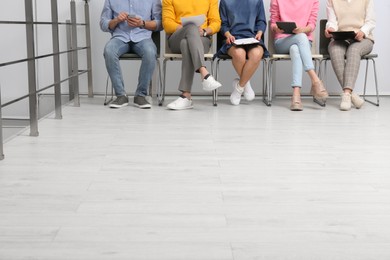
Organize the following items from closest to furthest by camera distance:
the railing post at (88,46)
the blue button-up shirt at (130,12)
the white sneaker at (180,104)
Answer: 1. the white sneaker at (180,104)
2. the blue button-up shirt at (130,12)
3. the railing post at (88,46)

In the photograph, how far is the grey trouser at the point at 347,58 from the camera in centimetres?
452

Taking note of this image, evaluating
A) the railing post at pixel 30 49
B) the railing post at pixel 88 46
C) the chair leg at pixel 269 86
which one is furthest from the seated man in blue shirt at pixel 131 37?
the railing post at pixel 30 49

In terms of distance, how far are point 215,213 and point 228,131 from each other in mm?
1612

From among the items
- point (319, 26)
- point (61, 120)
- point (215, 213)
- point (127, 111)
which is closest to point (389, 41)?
point (319, 26)

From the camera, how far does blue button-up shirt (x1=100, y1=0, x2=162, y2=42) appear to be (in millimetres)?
4590

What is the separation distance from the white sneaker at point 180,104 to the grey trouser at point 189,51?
3.0 inches

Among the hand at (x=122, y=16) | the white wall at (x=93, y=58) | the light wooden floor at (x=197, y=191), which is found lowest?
the light wooden floor at (x=197, y=191)

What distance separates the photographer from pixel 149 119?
3.95 meters

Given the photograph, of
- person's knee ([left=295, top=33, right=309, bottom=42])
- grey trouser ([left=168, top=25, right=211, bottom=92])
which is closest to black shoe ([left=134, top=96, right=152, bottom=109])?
grey trouser ([left=168, top=25, right=211, bottom=92])

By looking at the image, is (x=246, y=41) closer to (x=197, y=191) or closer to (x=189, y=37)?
(x=189, y=37)

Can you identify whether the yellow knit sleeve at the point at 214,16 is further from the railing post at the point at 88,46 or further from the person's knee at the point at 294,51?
the railing post at the point at 88,46

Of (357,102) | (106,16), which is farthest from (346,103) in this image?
(106,16)

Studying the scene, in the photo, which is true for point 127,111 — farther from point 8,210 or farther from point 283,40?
point 8,210

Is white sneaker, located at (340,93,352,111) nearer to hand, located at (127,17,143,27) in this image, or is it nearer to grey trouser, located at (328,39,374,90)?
grey trouser, located at (328,39,374,90)
